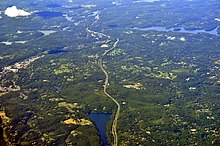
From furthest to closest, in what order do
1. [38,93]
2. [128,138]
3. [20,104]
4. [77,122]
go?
[38,93] → [20,104] → [77,122] → [128,138]

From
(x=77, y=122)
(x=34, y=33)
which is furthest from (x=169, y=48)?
(x=77, y=122)

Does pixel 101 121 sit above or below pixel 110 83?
above

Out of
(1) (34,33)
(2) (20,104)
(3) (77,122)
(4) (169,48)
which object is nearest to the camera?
(3) (77,122)

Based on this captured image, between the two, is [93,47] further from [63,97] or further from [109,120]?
[109,120]

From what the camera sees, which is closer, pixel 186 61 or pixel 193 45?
pixel 186 61
